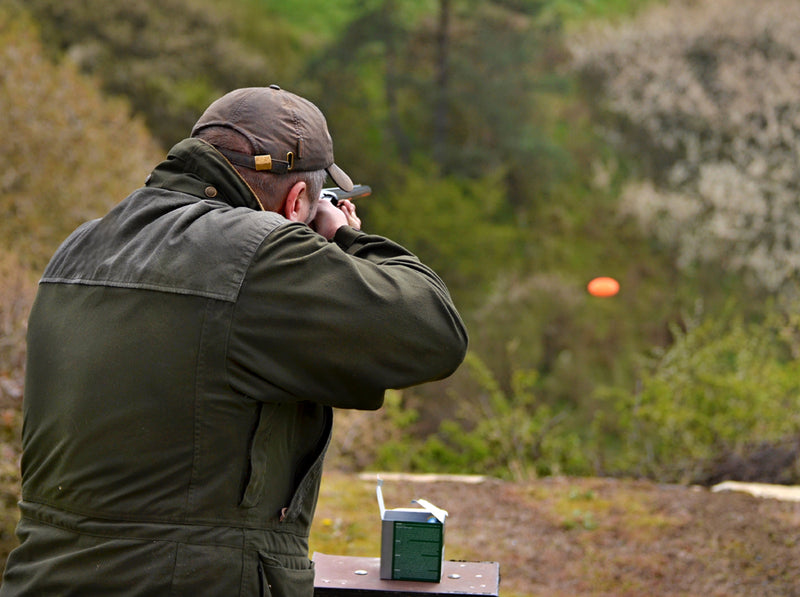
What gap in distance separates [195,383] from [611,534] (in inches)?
168

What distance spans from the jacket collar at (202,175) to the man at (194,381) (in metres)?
0.05

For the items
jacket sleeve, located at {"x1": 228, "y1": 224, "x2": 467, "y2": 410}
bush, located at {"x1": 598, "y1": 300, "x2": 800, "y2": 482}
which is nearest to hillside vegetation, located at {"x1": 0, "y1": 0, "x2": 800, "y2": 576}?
bush, located at {"x1": 598, "y1": 300, "x2": 800, "y2": 482}

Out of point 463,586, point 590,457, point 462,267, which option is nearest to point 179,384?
point 463,586

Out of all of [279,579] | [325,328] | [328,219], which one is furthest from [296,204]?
[279,579]

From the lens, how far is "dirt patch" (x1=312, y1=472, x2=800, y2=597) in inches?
201

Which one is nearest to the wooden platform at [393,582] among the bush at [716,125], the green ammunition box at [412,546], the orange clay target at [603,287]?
the green ammunition box at [412,546]

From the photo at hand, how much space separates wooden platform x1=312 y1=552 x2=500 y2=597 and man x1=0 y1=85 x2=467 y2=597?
0.75 meters

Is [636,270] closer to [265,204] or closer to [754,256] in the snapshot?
[754,256]

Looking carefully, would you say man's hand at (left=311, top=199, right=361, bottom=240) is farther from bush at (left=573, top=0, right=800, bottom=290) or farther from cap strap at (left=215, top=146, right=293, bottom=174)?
bush at (left=573, top=0, right=800, bottom=290)

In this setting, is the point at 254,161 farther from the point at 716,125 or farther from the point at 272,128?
the point at 716,125

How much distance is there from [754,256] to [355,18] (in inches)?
441

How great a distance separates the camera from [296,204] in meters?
2.31

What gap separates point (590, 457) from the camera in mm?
8938

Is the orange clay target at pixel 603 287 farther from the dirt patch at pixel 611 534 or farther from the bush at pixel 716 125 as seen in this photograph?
the bush at pixel 716 125
